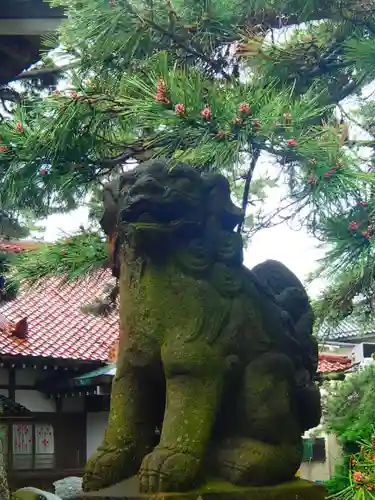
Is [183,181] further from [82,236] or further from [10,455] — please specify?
[10,455]

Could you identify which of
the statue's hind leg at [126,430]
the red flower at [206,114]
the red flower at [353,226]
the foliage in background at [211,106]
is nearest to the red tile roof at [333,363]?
the foliage in background at [211,106]

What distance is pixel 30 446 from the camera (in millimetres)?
9836

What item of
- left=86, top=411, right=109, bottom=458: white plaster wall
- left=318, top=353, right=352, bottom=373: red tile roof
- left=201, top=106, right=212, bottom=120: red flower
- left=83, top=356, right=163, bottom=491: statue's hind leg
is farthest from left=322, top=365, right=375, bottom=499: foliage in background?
left=86, top=411, right=109, bottom=458: white plaster wall

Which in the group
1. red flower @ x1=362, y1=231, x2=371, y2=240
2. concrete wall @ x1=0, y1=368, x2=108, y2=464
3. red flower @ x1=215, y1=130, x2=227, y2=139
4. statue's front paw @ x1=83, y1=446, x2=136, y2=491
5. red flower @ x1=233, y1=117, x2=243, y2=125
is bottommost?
concrete wall @ x1=0, y1=368, x2=108, y2=464

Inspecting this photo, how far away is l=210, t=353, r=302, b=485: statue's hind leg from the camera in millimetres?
2404

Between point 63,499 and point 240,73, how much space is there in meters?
2.32

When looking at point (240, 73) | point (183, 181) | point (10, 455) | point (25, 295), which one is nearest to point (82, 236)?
point (240, 73)

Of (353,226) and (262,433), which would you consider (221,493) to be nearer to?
(262,433)

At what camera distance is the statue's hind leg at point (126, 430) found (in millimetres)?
2408

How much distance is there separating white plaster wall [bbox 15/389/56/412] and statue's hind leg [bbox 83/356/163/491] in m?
7.77

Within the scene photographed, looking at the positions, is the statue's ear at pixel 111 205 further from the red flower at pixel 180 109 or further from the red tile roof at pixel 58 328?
the red tile roof at pixel 58 328

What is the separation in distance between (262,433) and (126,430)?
51 cm

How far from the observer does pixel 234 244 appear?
2.60m

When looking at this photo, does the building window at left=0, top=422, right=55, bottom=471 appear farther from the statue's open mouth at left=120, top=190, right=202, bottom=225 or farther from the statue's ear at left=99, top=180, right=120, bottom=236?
the statue's open mouth at left=120, top=190, right=202, bottom=225
